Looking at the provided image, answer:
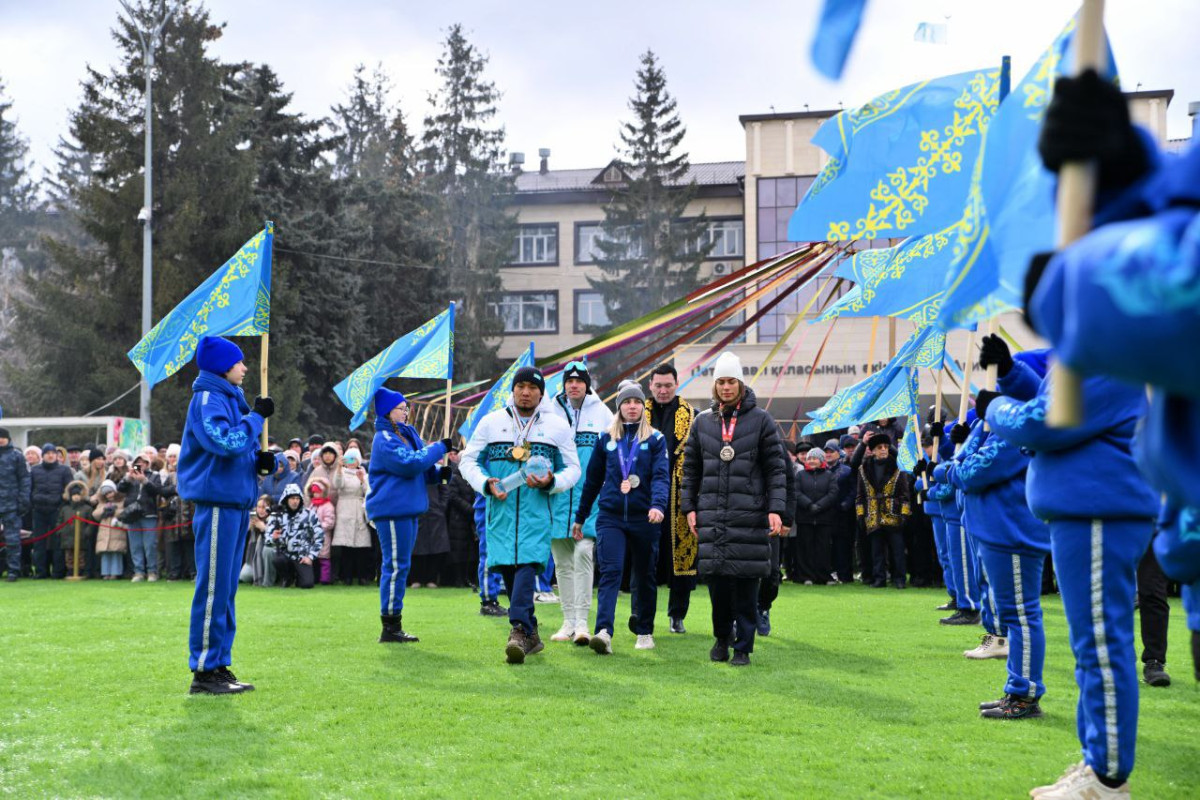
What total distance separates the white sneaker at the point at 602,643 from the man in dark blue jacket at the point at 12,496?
1320 centimetres

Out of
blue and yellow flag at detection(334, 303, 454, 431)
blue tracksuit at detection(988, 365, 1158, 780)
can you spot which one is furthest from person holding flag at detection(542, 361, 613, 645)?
blue tracksuit at detection(988, 365, 1158, 780)

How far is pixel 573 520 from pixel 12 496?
1286 centimetres

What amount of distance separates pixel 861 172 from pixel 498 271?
155 ft

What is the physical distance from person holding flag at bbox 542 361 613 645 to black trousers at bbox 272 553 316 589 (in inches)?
295

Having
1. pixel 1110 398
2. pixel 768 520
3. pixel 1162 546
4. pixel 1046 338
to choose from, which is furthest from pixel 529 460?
pixel 1046 338

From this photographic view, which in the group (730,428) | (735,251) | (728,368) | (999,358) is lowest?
(730,428)

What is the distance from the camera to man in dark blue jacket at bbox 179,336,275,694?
25.7 feet

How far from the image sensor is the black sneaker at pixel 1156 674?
8.47 meters

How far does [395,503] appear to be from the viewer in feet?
35.0

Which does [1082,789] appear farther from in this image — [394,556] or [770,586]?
[394,556]

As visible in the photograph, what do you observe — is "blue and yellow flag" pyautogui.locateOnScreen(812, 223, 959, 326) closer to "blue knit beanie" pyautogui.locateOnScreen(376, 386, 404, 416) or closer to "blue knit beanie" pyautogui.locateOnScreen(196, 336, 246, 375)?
"blue knit beanie" pyautogui.locateOnScreen(376, 386, 404, 416)

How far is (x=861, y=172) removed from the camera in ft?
29.4

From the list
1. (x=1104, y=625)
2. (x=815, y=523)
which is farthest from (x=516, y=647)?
(x=815, y=523)

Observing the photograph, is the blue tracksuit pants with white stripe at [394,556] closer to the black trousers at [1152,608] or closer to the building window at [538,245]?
the black trousers at [1152,608]
